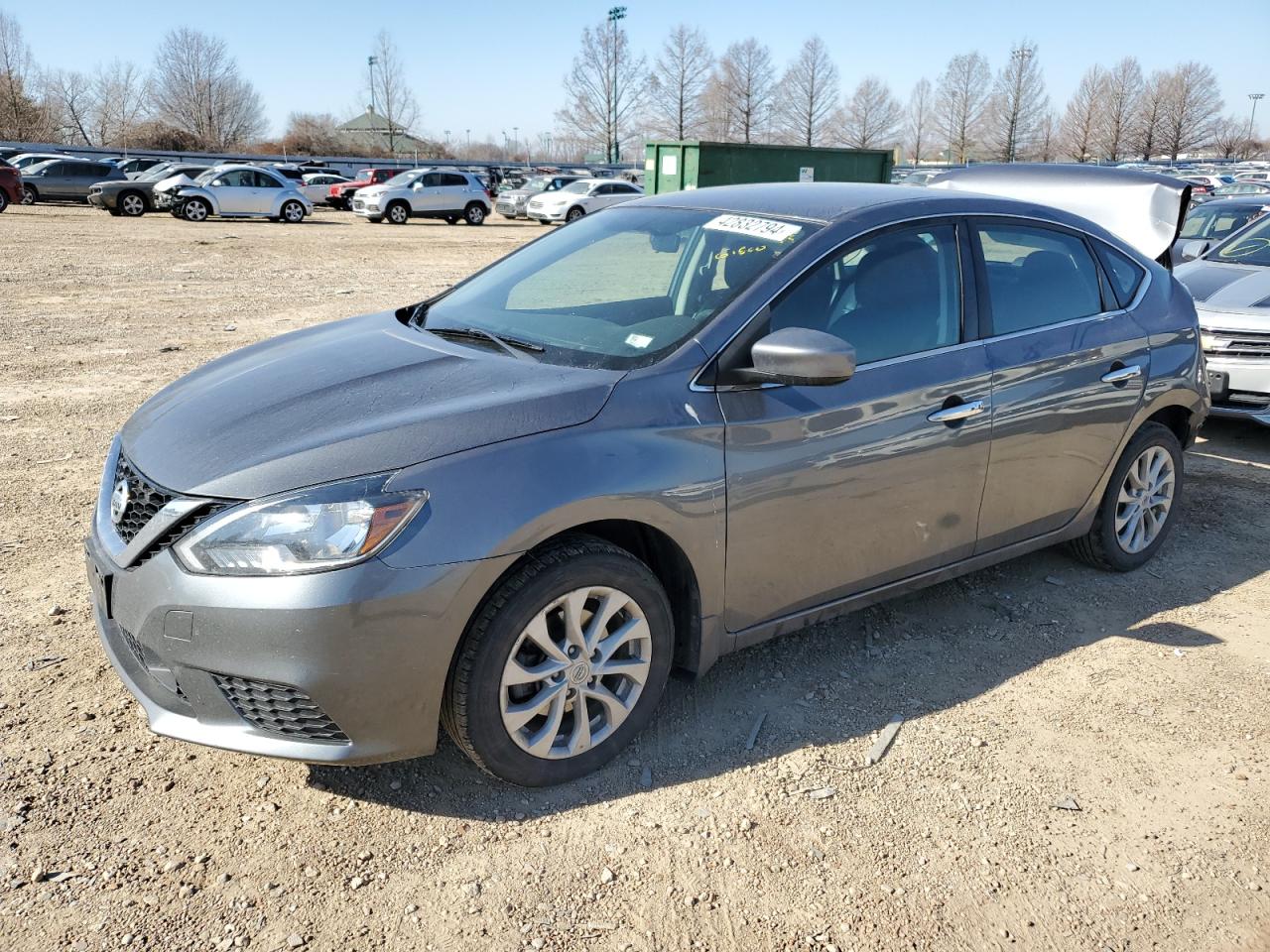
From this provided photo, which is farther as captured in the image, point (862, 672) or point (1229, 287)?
point (1229, 287)

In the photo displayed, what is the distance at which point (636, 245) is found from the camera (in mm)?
4062

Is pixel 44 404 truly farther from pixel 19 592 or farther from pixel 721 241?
pixel 721 241

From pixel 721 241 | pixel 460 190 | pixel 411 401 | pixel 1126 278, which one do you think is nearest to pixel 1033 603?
pixel 1126 278

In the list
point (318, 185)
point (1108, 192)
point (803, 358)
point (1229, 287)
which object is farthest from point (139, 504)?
point (318, 185)

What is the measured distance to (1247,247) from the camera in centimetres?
846

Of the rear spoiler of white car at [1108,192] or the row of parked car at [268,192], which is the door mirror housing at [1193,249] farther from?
the row of parked car at [268,192]

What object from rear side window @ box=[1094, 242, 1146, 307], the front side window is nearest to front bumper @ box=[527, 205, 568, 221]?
rear side window @ box=[1094, 242, 1146, 307]

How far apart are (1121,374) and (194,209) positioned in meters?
28.6

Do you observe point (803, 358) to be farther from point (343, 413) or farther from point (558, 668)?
point (343, 413)

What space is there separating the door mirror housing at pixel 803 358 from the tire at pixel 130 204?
30758 mm

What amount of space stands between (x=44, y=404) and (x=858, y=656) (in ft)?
19.8

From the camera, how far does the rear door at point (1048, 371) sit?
4.02 m

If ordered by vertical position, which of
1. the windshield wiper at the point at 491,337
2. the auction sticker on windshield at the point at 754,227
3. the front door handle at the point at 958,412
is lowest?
the front door handle at the point at 958,412

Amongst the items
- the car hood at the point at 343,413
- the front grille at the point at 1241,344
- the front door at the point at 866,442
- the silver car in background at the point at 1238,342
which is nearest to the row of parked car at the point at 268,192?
the silver car in background at the point at 1238,342
